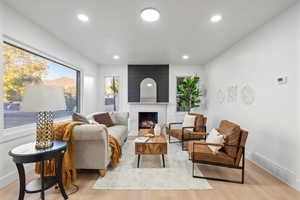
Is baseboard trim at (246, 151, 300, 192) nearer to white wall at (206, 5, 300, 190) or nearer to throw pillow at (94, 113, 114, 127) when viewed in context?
white wall at (206, 5, 300, 190)

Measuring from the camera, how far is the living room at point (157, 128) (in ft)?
6.57

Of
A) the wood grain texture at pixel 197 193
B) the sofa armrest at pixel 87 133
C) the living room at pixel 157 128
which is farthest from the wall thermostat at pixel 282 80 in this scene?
the sofa armrest at pixel 87 133

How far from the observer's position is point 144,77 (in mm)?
5750

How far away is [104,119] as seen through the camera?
4.04 meters

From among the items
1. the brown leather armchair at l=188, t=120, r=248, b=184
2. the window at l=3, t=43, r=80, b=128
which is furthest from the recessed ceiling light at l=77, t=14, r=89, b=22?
the brown leather armchair at l=188, t=120, r=248, b=184

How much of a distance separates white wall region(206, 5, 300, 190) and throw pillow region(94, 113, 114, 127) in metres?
3.27

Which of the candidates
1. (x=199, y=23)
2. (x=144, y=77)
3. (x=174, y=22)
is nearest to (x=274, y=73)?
(x=199, y=23)

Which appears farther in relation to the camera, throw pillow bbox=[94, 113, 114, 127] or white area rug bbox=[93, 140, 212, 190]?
throw pillow bbox=[94, 113, 114, 127]

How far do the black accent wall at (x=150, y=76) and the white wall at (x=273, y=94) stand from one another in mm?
2579

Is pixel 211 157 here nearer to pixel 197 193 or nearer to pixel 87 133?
pixel 197 193

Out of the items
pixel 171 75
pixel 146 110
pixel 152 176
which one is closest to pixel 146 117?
pixel 146 110

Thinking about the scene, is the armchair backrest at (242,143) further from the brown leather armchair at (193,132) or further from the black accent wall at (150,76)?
the black accent wall at (150,76)

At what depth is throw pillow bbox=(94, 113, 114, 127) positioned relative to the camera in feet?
12.8

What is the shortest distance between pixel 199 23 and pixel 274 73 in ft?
5.04
